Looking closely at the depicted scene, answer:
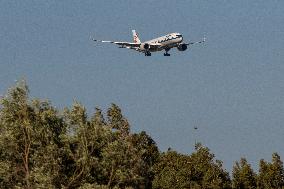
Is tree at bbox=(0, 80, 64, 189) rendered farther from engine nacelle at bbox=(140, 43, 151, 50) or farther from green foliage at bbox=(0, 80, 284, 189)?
engine nacelle at bbox=(140, 43, 151, 50)

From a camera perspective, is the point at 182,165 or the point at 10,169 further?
the point at 182,165

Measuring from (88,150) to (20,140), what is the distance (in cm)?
523

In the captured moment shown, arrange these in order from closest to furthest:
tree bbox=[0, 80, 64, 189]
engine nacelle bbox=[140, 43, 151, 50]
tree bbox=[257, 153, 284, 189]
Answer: tree bbox=[0, 80, 64, 189], tree bbox=[257, 153, 284, 189], engine nacelle bbox=[140, 43, 151, 50]

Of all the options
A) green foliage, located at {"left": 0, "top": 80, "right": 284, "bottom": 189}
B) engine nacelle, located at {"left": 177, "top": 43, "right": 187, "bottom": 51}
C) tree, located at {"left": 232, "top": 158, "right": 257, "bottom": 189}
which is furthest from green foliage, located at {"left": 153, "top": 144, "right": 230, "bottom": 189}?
green foliage, located at {"left": 0, "top": 80, "right": 284, "bottom": 189}

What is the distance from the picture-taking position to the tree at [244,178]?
5133 inches

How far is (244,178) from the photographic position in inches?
5133

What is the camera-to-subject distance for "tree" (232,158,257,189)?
13038cm

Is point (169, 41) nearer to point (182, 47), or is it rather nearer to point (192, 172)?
point (182, 47)

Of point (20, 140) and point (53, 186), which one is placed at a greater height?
point (20, 140)

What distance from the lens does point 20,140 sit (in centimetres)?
5934

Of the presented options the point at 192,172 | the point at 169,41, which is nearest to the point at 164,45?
the point at 169,41

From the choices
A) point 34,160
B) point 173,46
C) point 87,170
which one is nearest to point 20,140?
point 34,160

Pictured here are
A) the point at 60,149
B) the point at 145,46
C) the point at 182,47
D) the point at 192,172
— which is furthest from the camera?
the point at 145,46

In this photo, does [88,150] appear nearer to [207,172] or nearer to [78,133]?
[78,133]
